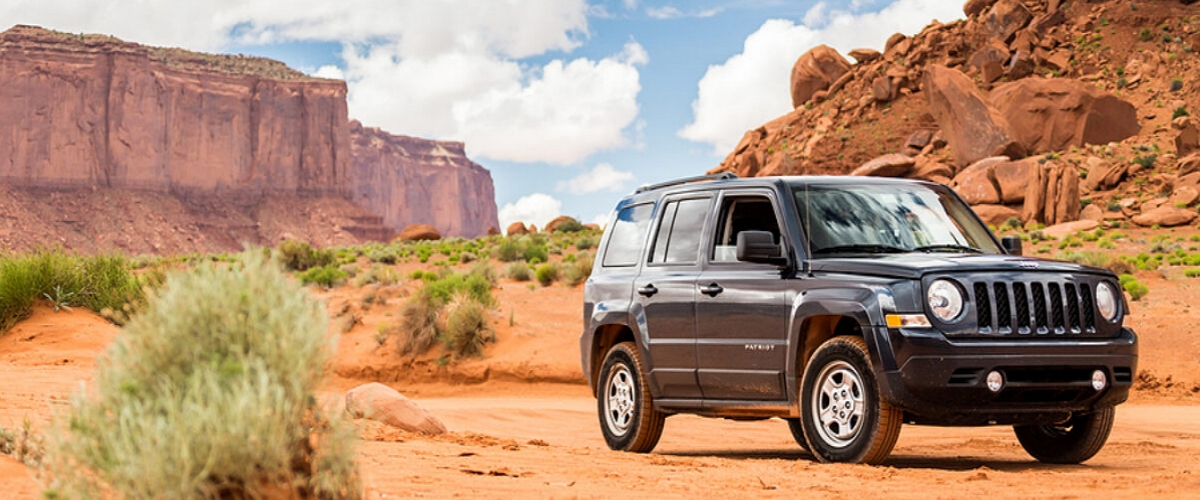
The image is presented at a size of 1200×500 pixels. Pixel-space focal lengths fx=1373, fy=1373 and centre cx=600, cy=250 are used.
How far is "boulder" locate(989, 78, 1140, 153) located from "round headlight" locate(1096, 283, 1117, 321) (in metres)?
59.2

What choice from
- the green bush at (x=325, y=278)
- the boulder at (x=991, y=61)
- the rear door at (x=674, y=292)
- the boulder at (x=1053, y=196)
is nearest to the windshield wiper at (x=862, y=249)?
the rear door at (x=674, y=292)

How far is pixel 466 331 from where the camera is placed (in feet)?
80.3

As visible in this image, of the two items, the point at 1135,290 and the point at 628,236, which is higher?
the point at 628,236

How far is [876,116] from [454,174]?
390ft

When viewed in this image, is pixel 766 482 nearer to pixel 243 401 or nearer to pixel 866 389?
pixel 866 389

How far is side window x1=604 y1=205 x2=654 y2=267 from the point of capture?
11750mm

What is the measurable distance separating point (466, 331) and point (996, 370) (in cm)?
1628

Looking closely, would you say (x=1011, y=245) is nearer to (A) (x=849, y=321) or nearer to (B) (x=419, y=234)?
(A) (x=849, y=321)

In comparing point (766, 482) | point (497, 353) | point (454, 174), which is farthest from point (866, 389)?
point (454, 174)

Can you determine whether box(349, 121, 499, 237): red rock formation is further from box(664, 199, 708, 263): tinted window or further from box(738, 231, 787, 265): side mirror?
box(738, 231, 787, 265): side mirror

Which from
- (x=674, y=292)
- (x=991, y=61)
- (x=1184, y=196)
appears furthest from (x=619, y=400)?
(x=991, y=61)

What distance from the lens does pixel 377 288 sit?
32.0 metres

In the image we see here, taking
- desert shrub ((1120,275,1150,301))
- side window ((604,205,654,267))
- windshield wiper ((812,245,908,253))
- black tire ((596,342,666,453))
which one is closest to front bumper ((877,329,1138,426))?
windshield wiper ((812,245,908,253))

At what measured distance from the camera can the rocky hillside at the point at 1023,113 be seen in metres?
58.1
